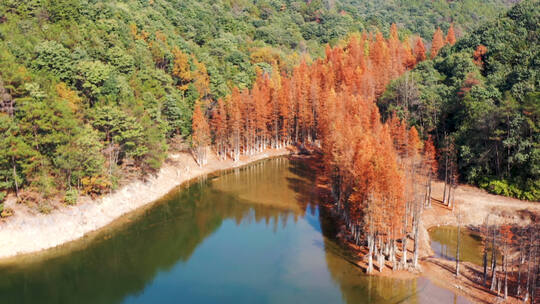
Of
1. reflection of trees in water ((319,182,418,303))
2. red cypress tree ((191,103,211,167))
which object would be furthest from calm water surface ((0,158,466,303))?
red cypress tree ((191,103,211,167))

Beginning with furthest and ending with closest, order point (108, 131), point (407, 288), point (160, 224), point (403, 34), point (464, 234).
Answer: point (403, 34)
point (108, 131)
point (160, 224)
point (464, 234)
point (407, 288)

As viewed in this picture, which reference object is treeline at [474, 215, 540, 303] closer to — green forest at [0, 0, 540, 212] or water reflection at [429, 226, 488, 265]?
water reflection at [429, 226, 488, 265]

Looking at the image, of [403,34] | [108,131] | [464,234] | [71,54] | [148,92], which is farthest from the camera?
[403,34]

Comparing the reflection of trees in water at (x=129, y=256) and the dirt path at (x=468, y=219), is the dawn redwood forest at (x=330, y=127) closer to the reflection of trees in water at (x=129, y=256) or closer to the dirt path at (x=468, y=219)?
the dirt path at (x=468, y=219)

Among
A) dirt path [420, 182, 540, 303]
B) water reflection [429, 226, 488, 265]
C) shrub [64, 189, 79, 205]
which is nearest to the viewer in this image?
dirt path [420, 182, 540, 303]

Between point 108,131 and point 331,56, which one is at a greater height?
point 331,56

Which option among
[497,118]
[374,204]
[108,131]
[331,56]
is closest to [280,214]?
[374,204]

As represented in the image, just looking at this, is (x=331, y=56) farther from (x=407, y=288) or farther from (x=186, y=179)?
(x=407, y=288)
